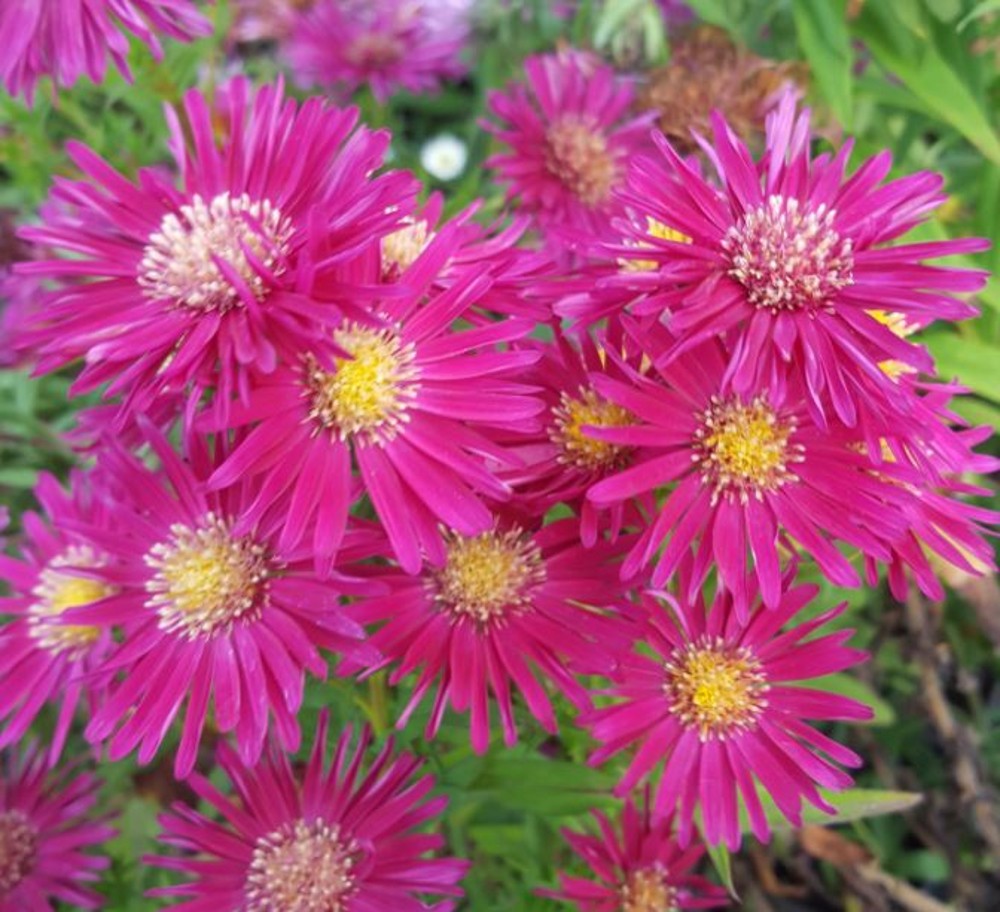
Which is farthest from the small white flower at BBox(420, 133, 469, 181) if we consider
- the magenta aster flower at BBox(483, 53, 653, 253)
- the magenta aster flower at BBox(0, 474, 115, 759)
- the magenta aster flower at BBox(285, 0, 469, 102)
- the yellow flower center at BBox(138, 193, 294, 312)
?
the yellow flower center at BBox(138, 193, 294, 312)

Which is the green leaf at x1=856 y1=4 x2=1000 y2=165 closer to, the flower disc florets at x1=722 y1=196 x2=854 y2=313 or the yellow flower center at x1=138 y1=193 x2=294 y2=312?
the flower disc florets at x1=722 y1=196 x2=854 y2=313

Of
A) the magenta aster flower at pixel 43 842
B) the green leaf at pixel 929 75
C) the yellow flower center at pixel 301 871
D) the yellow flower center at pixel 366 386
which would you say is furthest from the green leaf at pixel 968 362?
the magenta aster flower at pixel 43 842

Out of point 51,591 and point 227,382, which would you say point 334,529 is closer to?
point 227,382

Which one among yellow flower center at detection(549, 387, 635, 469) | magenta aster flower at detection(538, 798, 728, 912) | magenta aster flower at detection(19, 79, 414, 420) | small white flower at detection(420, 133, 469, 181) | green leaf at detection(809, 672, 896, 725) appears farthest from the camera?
small white flower at detection(420, 133, 469, 181)

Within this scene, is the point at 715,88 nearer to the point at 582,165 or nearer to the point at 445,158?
the point at 582,165

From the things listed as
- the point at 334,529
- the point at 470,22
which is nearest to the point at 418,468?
the point at 334,529

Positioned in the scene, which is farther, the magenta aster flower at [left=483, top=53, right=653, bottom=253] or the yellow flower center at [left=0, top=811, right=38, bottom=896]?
the magenta aster flower at [left=483, top=53, right=653, bottom=253]
